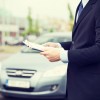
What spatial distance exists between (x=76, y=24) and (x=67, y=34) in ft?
17.2

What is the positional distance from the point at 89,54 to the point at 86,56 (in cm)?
2

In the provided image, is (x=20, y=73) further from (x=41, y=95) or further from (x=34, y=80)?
(x=41, y=95)

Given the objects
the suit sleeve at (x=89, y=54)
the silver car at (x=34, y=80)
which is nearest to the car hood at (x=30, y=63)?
the silver car at (x=34, y=80)

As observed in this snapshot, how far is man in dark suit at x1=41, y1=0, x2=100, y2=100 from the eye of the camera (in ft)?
6.07

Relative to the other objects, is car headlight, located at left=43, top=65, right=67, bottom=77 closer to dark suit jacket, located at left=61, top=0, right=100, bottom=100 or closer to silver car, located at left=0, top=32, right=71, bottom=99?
silver car, located at left=0, top=32, right=71, bottom=99

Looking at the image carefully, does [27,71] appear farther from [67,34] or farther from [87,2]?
[87,2]

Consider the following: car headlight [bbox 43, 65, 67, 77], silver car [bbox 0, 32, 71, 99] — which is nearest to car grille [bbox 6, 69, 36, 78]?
silver car [bbox 0, 32, 71, 99]

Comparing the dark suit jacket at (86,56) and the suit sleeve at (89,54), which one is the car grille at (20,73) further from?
the suit sleeve at (89,54)

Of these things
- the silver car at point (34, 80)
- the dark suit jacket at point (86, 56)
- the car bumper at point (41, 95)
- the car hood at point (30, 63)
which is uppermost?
the dark suit jacket at point (86, 56)

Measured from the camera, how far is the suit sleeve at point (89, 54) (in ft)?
6.00

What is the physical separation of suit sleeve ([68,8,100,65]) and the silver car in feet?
11.3

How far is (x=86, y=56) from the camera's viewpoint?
1845mm

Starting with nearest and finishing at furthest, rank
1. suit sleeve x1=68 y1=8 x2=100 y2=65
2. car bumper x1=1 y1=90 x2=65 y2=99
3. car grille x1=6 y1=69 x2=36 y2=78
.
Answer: suit sleeve x1=68 y1=8 x2=100 y2=65, car bumper x1=1 y1=90 x2=65 y2=99, car grille x1=6 y1=69 x2=36 y2=78

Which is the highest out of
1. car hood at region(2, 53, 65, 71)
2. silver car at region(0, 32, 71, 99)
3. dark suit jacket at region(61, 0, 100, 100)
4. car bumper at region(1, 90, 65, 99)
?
dark suit jacket at region(61, 0, 100, 100)
